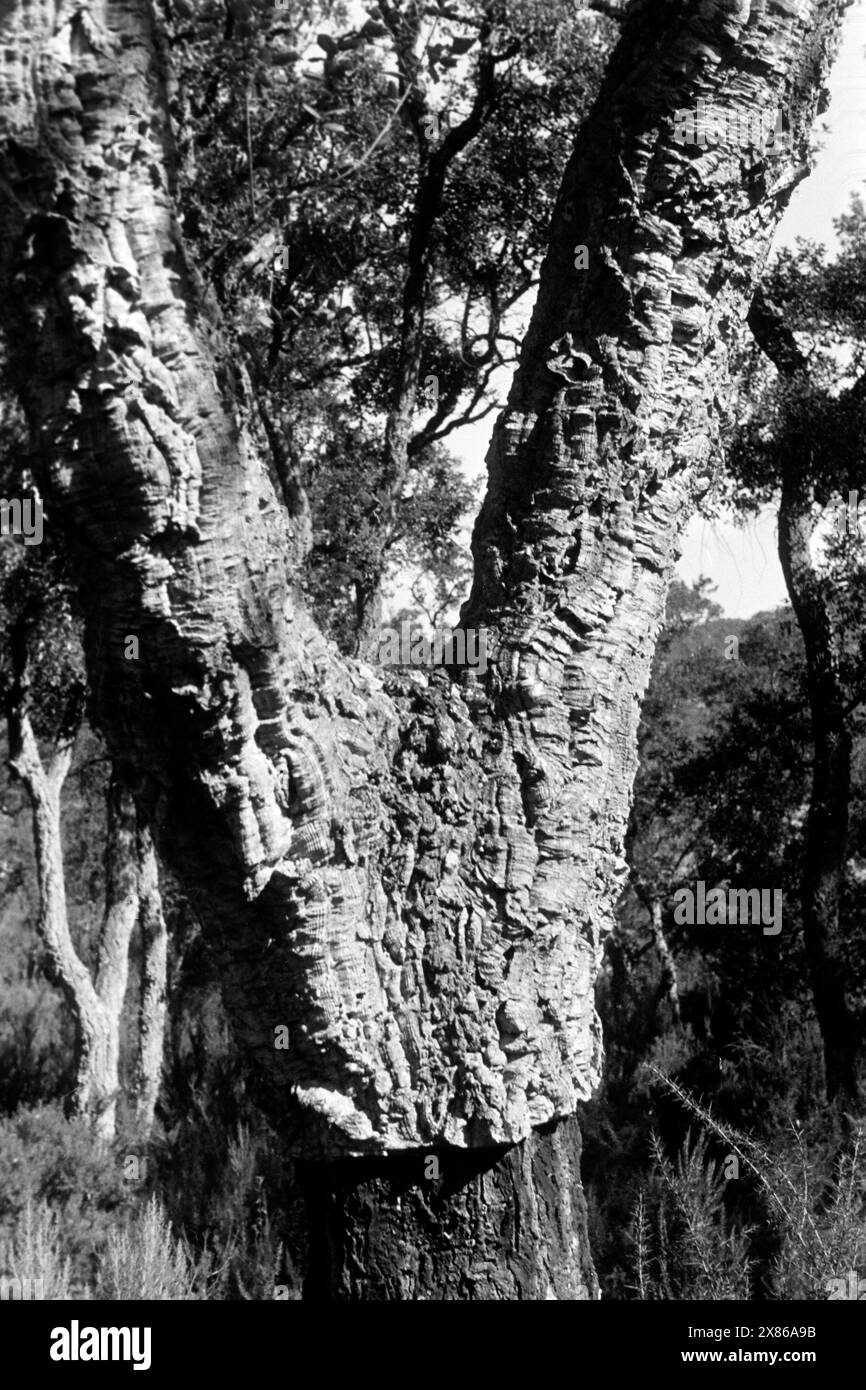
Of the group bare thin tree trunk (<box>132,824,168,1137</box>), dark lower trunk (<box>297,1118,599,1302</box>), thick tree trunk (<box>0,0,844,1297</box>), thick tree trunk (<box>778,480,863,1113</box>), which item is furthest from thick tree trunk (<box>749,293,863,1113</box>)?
dark lower trunk (<box>297,1118,599,1302</box>)

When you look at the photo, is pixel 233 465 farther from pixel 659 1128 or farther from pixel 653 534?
pixel 659 1128

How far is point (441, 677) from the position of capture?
302cm

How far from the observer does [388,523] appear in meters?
8.28

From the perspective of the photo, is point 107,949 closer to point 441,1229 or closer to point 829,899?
point 829,899

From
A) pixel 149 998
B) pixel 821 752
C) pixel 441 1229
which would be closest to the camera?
pixel 441 1229

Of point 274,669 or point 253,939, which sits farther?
point 253,939

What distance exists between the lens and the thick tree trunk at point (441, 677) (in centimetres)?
229

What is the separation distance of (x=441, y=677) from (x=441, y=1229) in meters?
1.17

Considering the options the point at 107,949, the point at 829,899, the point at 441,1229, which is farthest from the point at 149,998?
the point at 441,1229

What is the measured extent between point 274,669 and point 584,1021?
114 centimetres

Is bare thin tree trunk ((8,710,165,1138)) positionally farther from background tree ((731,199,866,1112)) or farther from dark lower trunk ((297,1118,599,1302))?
dark lower trunk ((297,1118,599,1302))

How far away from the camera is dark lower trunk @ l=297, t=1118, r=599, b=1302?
2.83 meters
